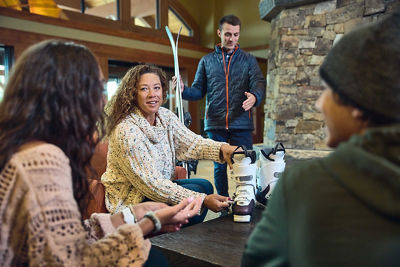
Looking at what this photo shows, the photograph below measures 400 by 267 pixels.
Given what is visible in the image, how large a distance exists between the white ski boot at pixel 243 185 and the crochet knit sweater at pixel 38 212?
30.4 inches

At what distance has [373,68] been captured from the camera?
50 cm

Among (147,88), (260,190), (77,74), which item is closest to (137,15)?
(147,88)

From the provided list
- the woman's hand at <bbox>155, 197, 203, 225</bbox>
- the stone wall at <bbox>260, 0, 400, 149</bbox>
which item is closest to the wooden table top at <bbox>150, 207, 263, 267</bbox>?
the woman's hand at <bbox>155, 197, 203, 225</bbox>

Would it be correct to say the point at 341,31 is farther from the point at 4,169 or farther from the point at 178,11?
the point at 4,169

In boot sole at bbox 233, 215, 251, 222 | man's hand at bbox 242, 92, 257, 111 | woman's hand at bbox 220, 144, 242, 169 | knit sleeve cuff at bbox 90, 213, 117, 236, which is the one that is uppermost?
man's hand at bbox 242, 92, 257, 111

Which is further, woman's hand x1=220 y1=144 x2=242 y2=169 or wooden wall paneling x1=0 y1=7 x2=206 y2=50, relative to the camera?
wooden wall paneling x1=0 y1=7 x2=206 y2=50

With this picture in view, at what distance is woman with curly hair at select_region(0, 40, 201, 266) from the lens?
692 mm

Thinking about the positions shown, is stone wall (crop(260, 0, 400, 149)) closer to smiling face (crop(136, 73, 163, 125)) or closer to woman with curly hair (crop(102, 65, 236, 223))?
woman with curly hair (crop(102, 65, 236, 223))

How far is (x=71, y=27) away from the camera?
4.90 m

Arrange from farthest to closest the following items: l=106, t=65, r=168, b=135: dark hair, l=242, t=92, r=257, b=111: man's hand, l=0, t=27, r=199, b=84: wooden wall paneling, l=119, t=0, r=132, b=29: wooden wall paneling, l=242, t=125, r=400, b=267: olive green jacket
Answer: l=119, t=0, r=132, b=29: wooden wall paneling < l=0, t=27, r=199, b=84: wooden wall paneling < l=242, t=92, r=257, b=111: man's hand < l=106, t=65, r=168, b=135: dark hair < l=242, t=125, r=400, b=267: olive green jacket

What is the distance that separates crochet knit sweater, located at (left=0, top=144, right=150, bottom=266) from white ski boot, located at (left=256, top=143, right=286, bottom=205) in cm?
98

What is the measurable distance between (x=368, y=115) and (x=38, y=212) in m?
0.62

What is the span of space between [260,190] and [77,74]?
105cm

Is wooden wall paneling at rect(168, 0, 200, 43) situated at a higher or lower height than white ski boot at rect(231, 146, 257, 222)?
higher
